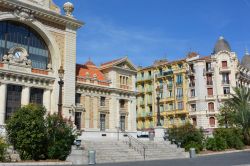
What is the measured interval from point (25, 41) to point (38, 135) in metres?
16.0

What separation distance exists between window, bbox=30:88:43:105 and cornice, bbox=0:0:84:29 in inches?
334

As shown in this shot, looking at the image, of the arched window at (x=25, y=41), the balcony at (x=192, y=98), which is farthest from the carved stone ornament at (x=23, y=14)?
the balcony at (x=192, y=98)

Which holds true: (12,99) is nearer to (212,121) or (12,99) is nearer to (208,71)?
(212,121)

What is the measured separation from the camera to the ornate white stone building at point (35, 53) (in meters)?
35.1

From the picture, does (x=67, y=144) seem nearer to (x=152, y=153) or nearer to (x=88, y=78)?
(x=152, y=153)

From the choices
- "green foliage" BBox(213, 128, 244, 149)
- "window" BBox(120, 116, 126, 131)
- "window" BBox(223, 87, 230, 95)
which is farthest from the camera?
"window" BBox(223, 87, 230, 95)

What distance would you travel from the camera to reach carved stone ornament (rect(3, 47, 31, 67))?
3508cm

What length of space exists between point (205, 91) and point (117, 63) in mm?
25261

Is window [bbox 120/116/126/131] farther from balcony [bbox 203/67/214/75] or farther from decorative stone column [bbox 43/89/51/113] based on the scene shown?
balcony [bbox 203/67/214/75]

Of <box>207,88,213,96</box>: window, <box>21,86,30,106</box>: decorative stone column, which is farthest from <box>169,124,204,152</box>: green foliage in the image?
<box>207,88,213,96</box>: window

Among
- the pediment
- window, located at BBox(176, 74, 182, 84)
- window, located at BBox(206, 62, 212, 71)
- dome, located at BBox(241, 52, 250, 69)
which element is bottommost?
the pediment

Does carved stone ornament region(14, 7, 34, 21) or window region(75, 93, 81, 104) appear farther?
window region(75, 93, 81, 104)

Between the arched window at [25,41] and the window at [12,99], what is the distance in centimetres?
350

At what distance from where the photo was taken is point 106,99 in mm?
45875
